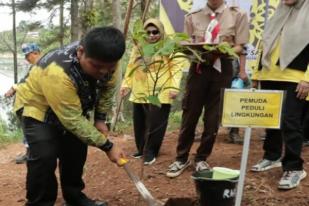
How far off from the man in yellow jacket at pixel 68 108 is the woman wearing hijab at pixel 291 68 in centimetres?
135

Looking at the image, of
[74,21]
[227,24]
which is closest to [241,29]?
[227,24]

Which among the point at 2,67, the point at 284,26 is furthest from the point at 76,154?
the point at 2,67

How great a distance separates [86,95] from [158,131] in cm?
187

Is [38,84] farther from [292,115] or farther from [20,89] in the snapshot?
[292,115]

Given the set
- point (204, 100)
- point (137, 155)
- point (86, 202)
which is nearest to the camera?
point (86, 202)

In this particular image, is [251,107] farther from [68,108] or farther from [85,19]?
[85,19]

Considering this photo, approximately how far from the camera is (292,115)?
3.69 metres

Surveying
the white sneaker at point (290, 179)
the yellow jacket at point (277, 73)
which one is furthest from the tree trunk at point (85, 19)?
the white sneaker at point (290, 179)

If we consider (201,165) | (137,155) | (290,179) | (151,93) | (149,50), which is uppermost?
(149,50)

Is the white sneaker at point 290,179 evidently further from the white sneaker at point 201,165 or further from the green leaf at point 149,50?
the green leaf at point 149,50

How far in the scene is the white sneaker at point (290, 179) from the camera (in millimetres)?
3701

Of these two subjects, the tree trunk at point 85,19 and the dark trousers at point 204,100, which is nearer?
the dark trousers at point 204,100

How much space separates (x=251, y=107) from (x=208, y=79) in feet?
3.89

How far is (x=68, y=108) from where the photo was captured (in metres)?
2.89
